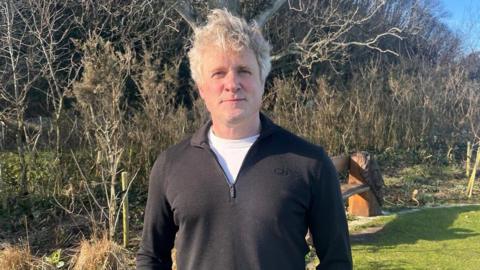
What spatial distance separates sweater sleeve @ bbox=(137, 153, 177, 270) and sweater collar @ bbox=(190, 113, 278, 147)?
0.53ft

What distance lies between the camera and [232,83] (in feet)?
5.74

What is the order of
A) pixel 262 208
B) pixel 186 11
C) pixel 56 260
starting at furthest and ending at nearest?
1. pixel 186 11
2. pixel 56 260
3. pixel 262 208

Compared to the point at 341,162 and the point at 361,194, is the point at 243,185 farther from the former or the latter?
the point at 361,194

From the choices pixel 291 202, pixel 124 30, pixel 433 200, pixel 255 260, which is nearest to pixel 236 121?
pixel 291 202

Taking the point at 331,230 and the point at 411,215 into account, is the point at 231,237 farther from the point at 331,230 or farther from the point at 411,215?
the point at 411,215

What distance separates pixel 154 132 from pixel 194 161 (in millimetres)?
6165

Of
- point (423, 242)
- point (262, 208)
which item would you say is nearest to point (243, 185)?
point (262, 208)

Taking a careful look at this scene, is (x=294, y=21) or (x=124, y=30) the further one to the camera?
(x=294, y=21)

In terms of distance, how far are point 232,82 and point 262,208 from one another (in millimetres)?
473

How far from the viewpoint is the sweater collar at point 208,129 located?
1830 mm

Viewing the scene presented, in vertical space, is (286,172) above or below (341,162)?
above

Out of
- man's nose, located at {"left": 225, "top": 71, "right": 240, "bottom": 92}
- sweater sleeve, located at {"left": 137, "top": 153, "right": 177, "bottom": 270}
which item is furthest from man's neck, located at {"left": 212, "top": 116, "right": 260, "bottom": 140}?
sweater sleeve, located at {"left": 137, "top": 153, "right": 177, "bottom": 270}

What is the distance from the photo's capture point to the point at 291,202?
1.71 meters

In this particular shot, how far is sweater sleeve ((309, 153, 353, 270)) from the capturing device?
1729mm
